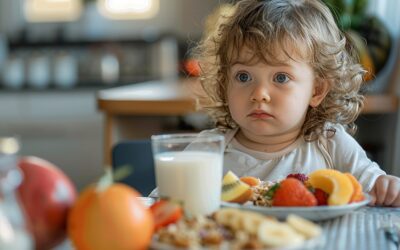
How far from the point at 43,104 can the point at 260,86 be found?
10.3 feet

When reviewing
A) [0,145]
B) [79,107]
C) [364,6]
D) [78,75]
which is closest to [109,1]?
[78,75]

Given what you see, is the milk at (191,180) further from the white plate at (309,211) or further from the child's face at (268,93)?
the child's face at (268,93)

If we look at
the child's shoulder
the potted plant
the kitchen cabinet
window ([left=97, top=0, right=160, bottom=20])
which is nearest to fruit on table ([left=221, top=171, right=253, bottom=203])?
the child's shoulder

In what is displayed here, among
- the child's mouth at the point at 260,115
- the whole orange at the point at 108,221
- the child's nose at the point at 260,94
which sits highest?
the child's nose at the point at 260,94

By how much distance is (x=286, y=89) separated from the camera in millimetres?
1130

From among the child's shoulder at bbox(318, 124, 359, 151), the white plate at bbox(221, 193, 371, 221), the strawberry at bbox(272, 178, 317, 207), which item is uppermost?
the strawberry at bbox(272, 178, 317, 207)

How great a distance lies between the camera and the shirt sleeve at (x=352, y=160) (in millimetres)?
→ 1061

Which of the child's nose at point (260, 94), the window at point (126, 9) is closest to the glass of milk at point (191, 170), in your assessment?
the child's nose at point (260, 94)

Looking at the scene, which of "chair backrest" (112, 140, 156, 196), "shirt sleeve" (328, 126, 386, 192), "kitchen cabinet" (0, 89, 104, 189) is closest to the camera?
"shirt sleeve" (328, 126, 386, 192)

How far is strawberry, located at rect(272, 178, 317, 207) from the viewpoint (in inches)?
30.6

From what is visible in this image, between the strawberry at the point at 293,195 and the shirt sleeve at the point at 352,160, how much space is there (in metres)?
0.29

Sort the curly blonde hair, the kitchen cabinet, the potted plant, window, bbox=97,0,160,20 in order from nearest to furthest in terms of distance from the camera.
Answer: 1. the curly blonde hair
2. the potted plant
3. the kitchen cabinet
4. window, bbox=97,0,160,20

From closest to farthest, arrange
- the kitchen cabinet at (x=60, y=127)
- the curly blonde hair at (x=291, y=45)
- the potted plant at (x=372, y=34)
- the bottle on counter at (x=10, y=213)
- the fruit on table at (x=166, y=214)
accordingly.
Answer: the bottle on counter at (x=10, y=213), the fruit on table at (x=166, y=214), the curly blonde hair at (x=291, y=45), the potted plant at (x=372, y=34), the kitchen cabinet at (x=60, y=127)

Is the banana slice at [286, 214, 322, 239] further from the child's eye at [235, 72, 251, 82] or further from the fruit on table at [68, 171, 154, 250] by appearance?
the child's eye at [235, 72, 251, 82]
